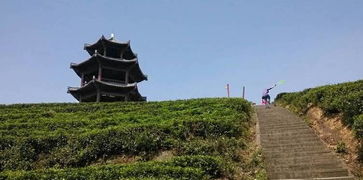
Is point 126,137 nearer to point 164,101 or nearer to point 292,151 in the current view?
point 292,151

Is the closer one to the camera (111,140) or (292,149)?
(292,149)

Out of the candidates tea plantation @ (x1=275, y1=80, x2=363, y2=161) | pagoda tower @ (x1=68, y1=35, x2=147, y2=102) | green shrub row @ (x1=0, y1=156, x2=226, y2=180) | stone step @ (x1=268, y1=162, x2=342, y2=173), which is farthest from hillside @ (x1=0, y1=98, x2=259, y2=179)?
pagoda tower @ (x1=68, y1=35, x2=147, y2=102)

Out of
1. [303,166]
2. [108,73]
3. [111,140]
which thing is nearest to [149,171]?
[111,140]

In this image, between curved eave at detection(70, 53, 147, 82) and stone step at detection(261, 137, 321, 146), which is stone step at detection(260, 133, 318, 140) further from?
curved eave at detection(70, 53, 147, 82)

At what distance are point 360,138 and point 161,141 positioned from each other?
7665 millimetres

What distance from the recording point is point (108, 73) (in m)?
52.2

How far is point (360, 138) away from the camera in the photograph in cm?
1544

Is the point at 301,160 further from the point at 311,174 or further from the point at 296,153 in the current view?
the point at 311,174

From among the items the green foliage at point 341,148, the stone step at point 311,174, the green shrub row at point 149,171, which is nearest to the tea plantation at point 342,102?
the green foliage at point 341,148

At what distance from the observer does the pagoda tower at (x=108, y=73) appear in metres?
49.0

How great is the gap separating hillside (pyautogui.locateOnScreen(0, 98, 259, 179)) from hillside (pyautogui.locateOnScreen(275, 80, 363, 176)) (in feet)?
10.2

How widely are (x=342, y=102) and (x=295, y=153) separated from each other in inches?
154

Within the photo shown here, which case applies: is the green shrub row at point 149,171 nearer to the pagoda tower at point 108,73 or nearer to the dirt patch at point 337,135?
the dirt patch at point 337,135

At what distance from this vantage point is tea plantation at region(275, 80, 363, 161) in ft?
53.3
